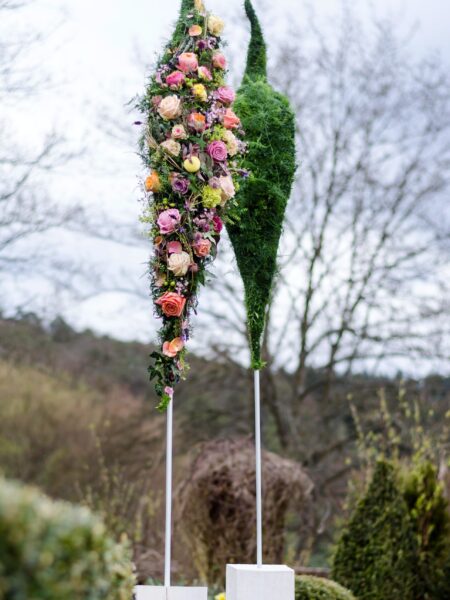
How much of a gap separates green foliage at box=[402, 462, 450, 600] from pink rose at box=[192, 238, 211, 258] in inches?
129

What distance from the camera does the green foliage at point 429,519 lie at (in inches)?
254

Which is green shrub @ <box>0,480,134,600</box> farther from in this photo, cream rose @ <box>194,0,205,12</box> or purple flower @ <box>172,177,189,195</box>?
cream rose @ <box>194,0,205,12</box>

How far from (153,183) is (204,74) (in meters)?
0.68

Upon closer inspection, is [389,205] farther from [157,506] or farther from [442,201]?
[157,506]

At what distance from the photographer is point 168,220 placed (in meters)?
4.39

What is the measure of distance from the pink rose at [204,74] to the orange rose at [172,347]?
144cm

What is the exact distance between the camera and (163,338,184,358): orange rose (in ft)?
14.8

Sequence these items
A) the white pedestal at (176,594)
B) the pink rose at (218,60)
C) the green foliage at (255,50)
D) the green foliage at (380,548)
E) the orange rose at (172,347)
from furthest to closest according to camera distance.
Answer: the green foliage at (380,548)
the green foliage at (255,50)
the pink rose at (218,60)
the orange rose at (172,347)
the white pedestal at (176,594)

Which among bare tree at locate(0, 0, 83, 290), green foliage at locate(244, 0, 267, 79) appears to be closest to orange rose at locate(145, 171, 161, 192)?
green foliage at locate(244, 0, 267, 79)

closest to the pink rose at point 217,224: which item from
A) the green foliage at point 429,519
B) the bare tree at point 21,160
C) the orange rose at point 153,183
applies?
the orange rose at point 153,183

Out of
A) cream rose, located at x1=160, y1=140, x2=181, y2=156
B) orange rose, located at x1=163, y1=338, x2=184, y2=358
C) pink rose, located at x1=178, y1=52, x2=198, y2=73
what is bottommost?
orange rose, located at x1=163, y1=338, x2=184, y2=358

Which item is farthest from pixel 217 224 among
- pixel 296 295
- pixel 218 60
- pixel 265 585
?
pixel 296 295

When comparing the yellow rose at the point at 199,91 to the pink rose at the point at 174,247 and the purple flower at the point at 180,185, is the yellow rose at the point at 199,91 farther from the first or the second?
the pink rose at the point at 174,247

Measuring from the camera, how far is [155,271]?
4.53 metres
